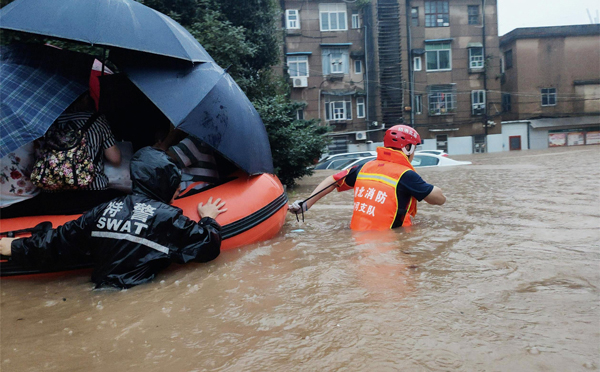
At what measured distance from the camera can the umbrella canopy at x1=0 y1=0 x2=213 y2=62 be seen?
11.0 ft

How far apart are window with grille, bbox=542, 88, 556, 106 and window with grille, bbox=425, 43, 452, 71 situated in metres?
7.40

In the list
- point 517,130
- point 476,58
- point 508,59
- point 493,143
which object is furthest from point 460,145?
point 508,59

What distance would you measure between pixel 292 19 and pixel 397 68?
7.36 metres

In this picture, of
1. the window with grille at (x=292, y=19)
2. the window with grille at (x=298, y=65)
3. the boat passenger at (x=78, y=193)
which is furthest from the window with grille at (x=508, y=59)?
the boat passenger at (x=78, y=193)

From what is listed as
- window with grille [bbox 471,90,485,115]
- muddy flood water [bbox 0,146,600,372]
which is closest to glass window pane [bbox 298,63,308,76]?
window with grille [bbox 471,90,485,115]

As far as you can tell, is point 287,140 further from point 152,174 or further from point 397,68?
point 397,68

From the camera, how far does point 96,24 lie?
11.2ft

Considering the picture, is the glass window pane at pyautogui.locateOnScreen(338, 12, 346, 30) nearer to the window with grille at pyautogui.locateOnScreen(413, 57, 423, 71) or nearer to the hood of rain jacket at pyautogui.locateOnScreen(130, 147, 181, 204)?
the window with grille at pyautogui.locateOnScreen(413, 57, 423, 71)

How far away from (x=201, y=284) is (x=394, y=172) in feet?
6.70

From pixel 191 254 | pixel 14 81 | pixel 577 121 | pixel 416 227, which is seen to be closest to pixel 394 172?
pixel 416 227

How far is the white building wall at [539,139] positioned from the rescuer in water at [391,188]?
103ft

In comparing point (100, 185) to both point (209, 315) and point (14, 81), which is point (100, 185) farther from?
point (209, 315)

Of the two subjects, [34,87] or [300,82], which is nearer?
[34,87]

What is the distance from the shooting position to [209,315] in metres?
2.54
